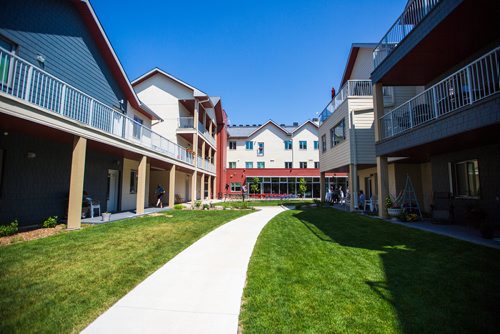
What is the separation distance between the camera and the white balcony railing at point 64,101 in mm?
7055

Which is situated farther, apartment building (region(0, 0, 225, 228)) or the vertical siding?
the vertical siding

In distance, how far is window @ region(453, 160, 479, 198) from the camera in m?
9.25

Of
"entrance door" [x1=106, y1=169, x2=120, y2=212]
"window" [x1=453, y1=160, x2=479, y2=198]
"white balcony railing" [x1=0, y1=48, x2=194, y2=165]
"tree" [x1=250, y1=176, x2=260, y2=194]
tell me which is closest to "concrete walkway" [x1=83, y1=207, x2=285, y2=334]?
"white balcony railing" [x1=0, y1=48, x2=194, y2=165]

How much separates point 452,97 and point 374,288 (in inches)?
339

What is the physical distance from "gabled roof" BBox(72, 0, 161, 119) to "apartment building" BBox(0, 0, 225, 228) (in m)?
0.04

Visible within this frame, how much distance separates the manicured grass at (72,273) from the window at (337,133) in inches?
457

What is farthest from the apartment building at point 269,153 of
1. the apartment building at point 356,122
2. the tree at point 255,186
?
the apartment building at point 356,122

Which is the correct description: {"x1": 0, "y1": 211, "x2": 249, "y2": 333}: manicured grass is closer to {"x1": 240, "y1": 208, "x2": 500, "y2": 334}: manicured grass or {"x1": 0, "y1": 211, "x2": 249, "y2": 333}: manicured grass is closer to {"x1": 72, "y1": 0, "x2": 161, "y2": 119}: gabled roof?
{"x1": 240, "y1": 208, "x2": 500, "y2": 334}: manicured grass

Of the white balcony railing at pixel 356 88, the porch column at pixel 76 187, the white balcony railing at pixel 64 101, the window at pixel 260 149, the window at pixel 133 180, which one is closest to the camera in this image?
the white balcony railing at pixel 64 101

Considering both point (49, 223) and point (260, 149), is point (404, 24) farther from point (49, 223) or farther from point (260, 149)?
point (260, 149)

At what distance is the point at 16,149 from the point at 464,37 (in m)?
14.8

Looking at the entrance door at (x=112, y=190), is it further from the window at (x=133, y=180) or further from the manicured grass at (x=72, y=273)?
the manicured grass at (x=72, y=273)

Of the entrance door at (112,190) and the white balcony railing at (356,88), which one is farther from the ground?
the white balcony railing at (356,88)

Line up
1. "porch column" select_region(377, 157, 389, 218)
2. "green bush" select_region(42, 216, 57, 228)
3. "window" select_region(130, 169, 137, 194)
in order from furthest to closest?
"window" select_region(130, 169, 137, 194), "porch column" select_region(377, 157, 389, 218), "green bush" select_region(42, 216, 57, 228)
